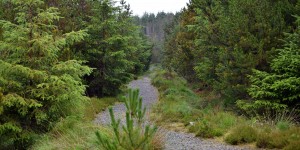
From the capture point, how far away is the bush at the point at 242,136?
998cm

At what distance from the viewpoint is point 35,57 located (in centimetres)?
1095

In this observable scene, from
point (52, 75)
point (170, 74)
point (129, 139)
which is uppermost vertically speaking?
point (52, 75)

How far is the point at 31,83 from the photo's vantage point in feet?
35.9

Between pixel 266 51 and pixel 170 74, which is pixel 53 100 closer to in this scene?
pixel 266 51

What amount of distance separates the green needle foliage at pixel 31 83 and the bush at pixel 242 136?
16.3 ft

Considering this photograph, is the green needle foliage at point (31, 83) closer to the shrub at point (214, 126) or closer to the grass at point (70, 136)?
the grass at point (70, 136)

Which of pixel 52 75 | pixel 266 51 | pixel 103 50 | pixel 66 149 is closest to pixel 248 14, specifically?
pixel 266 51

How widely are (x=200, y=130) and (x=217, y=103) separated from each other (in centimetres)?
616

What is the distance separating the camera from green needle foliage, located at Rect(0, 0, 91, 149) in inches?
404

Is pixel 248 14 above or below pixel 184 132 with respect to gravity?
above

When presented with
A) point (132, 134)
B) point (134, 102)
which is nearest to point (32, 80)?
point (132, 134)

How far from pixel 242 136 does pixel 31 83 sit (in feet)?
22.1

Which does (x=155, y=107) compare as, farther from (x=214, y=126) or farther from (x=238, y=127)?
(x=238, y=127)

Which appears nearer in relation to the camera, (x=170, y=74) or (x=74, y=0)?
(x=74, y=0)
